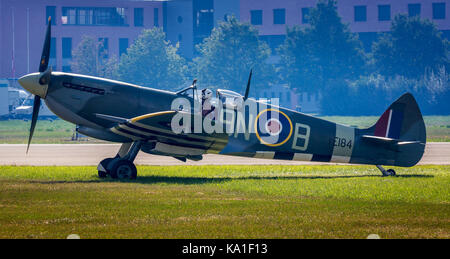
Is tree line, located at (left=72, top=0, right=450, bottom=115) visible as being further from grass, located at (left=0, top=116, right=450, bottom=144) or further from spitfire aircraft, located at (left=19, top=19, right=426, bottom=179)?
spitfire aircraft, located at (left=19, top=19, right=426, bottom=179)

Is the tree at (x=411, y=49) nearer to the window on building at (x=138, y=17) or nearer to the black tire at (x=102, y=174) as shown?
the window on building at (x=138, y=17)

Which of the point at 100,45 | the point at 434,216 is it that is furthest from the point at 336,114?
the point at 434,216

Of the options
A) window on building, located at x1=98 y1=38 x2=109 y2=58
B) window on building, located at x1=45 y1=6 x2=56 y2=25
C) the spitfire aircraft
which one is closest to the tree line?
window on building, located at x1=98 y1=38 x2=109 y2=58

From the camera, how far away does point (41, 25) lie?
94.6 m

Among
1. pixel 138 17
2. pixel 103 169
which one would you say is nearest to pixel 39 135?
pixel 103 169

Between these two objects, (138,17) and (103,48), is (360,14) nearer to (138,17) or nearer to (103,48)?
(138,17)

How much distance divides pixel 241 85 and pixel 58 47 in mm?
27996

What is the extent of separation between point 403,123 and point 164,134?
7137 mm

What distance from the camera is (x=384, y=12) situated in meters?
98.2

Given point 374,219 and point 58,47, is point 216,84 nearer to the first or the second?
point 58,47

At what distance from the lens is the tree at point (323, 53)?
9112 centimetres

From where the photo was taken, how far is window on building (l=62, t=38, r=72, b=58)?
97.2 meters

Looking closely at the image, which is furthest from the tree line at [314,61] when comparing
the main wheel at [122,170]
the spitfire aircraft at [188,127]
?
the main wheel at [122,170]

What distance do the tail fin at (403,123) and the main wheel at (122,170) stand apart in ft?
23.6
